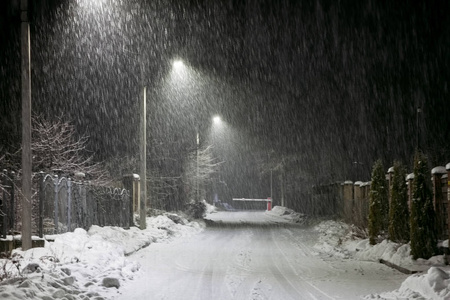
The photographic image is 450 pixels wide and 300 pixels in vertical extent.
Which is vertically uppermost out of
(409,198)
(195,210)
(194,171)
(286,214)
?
(194,171)

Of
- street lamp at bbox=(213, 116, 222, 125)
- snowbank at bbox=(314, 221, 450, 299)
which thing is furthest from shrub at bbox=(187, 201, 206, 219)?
snowbank at bbox=(314, 221, 450, 299)

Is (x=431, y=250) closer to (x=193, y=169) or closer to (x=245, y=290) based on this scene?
(x=245, y=290)

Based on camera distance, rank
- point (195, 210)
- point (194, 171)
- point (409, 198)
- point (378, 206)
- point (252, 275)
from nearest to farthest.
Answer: point (252, 275)
point (409, 198)
point (378, 206)
point (195, 210)
point (194, 171)

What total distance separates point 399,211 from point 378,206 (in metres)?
1.94

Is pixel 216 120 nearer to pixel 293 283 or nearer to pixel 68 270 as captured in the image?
pixel 293 283

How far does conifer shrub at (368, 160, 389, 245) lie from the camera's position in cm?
1842

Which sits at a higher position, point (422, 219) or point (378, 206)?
point (378, 206)

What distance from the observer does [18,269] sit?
1041cm

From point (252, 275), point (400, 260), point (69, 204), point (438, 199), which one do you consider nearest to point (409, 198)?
point (438, 199)

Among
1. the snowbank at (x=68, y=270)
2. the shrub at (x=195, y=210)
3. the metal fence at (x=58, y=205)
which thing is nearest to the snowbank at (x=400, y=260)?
the snowbank at (x=68, y=270)

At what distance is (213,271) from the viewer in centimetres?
1385

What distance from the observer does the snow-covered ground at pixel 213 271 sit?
395 inches

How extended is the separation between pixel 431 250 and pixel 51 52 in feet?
86.2

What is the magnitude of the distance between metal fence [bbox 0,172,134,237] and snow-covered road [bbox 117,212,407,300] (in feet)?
8.05
